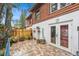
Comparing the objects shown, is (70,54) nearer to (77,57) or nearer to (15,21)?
(77,57)

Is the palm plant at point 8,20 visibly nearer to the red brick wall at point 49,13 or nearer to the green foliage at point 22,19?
the green foliage at point 22,19

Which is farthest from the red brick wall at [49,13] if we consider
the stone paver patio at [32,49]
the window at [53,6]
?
the stone paver patio at [32,49]

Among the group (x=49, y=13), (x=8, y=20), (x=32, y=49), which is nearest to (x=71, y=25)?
(x=49, y=13)

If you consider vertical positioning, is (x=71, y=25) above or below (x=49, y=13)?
below

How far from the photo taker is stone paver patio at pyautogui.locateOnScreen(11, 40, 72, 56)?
2.48 metres

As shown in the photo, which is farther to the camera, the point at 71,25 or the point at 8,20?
the point at 8,20

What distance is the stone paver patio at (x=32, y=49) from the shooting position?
8.13 ft

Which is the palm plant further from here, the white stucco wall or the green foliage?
the white stucco wall

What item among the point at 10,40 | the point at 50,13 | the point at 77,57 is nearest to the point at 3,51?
the point at 10,40

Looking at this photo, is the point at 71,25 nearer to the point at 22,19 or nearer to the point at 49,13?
the point at 49,13

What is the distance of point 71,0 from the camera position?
93.9 inches

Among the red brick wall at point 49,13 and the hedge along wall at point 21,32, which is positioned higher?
the red brick wall at point 49,13

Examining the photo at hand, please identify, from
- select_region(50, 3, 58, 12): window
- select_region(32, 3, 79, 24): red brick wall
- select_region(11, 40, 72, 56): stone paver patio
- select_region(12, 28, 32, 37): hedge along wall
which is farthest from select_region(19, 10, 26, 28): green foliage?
select_region(50, 3, 58, 12): window

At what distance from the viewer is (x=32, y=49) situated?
8.28ft
